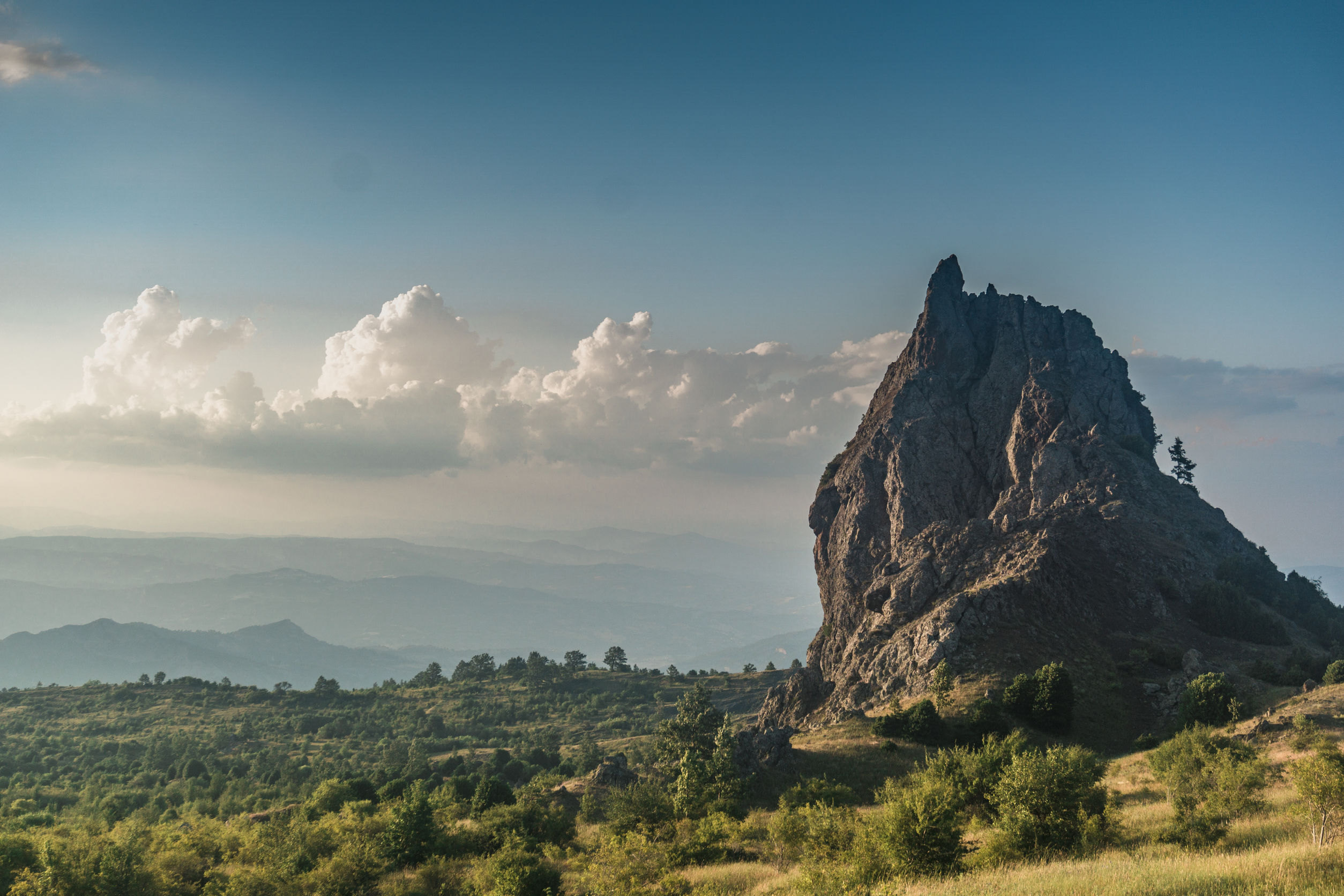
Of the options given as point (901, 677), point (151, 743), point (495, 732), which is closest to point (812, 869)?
point (901, 677)

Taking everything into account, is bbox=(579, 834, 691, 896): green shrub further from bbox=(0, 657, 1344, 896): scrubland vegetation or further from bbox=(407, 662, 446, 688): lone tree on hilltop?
bbox=(407, 662, 446, 688): lone tree on hilltop

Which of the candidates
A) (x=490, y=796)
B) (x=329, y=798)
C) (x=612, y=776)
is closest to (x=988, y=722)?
(x=612, y=776)

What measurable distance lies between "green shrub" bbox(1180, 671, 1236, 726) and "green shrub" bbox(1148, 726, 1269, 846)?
46.1ft

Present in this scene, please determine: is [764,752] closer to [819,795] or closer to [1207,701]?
[819,795]

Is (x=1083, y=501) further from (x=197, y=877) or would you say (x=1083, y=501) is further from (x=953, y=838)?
(x=197, y=877)

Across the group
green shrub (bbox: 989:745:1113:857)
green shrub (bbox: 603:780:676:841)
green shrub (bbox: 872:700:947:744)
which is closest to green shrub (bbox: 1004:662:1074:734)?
green shrub (bbox: 872:700:947:744)

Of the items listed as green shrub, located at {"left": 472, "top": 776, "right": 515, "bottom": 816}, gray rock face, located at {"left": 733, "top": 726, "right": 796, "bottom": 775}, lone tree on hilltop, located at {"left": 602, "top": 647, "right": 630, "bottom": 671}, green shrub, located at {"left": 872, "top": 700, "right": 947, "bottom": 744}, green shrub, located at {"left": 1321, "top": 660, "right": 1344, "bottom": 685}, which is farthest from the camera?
lone tree on hilltop, located at {"left": 602, "top": 647, "right": 630, "bottom": 671}

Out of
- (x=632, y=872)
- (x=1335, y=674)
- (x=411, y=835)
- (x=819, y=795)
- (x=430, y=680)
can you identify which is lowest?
(x=430, y=680)

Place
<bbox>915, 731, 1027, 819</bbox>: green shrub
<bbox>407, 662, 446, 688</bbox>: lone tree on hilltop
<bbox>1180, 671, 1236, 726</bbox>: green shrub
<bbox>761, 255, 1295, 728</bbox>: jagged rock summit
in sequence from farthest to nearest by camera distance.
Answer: <bbox>407, 662, 446, 688</bbox>: lone tree on hilltop
<bbox>761, 255, 1295, 728</bbox>: jagged rock summit
<bbox>1180, 671, 1236, 726</bbox>: green shrub
<bbox>915, 731, 1027, 819</bbox>: green shrub

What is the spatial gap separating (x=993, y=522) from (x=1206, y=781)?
61.8m

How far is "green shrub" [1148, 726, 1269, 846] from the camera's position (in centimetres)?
2912

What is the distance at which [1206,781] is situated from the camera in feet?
125

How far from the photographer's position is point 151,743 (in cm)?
13225

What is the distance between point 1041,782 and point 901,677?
54183 mm
